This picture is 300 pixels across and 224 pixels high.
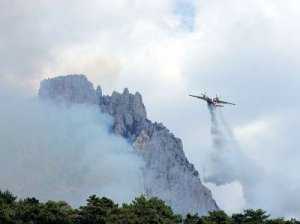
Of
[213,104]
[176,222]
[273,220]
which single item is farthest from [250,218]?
[213,104]

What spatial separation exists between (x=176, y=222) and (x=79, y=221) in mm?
16762

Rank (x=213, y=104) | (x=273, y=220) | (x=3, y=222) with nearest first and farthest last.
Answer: (x=3, y=222) → (x=273, y=220) → (x=213, y=104)

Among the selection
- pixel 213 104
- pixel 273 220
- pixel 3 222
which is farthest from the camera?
pixel 213 104

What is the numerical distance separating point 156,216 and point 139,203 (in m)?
5.25

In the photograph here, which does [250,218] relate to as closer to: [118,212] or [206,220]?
[206,220]

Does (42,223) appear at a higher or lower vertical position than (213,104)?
lower

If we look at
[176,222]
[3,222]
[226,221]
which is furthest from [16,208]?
[226,221]

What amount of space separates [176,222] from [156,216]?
15.9 ft

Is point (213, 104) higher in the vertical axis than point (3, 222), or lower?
higher

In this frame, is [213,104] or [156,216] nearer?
[156,216]

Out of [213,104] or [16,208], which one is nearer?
[16,208]

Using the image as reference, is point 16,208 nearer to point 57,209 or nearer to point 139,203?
point 57,209

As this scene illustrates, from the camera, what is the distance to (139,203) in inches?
5108

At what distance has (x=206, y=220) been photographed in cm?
12825
